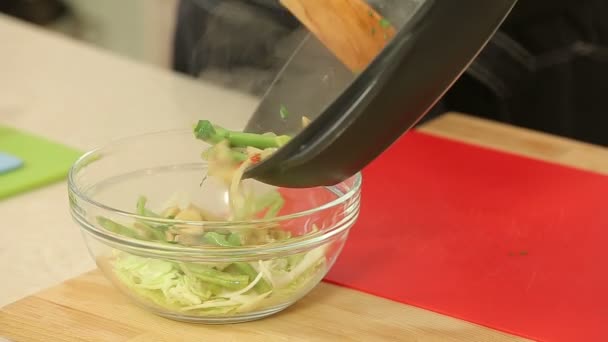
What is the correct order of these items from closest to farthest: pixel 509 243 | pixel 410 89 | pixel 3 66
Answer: pixel 410 89
pixel 509 243
pixel 3 66

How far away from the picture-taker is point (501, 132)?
1274 millimetres

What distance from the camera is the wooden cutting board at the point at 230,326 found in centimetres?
73

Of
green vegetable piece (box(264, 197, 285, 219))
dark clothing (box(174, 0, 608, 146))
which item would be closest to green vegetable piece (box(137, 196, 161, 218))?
green vegetable piece (box(264, 197, 285, 219))

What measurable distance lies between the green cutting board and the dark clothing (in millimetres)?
409

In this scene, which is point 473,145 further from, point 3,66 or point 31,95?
point 3,66

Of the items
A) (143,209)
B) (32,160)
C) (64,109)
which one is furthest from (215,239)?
(64,109)

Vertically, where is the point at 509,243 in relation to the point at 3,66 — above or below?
above

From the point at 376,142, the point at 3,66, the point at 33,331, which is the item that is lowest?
the point at 3,66

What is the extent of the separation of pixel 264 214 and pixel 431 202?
29cm

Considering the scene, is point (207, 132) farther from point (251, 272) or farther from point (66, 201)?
point (66, 201)

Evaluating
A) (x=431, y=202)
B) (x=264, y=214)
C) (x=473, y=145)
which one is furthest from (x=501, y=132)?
(x=264, y=214)

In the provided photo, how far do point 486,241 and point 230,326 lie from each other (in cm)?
31

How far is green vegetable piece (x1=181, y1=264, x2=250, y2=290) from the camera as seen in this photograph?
2.40 ft

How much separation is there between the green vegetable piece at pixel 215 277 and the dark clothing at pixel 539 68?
0.84 m
